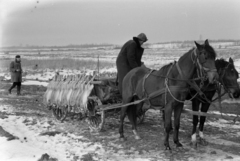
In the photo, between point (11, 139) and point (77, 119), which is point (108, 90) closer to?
point (77, 119)

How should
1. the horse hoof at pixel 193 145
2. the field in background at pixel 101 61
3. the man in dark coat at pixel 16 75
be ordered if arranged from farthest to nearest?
the field in background at pixel 101 61 < the man in dark coat at pixel 16 75 < the horse hoof at pixel 193 145

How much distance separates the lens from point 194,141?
6.88m

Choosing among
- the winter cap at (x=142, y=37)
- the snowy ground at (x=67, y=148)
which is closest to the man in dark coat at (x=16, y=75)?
the snowy ground at (x=67, y=148)

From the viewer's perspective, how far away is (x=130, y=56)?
802cm

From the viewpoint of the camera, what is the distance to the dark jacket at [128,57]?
7992mm

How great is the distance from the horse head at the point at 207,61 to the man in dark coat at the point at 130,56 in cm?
227

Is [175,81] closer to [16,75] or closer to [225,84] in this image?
[225,84]

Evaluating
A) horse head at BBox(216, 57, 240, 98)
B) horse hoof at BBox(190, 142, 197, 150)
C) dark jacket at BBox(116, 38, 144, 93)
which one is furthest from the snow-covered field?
dark jacket at BBox(116, 38, 144, 93)

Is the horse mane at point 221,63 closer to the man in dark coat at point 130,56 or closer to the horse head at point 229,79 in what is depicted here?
the horse head at point 229,79

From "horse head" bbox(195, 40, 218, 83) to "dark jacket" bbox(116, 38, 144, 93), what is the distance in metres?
2.30

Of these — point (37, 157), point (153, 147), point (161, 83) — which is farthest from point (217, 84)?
point (37, 157)

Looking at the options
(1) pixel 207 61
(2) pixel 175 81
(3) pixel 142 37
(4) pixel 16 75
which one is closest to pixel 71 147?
(2) pixel 175 81

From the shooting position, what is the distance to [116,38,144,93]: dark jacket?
799 cm

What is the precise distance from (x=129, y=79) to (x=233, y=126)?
362cm
